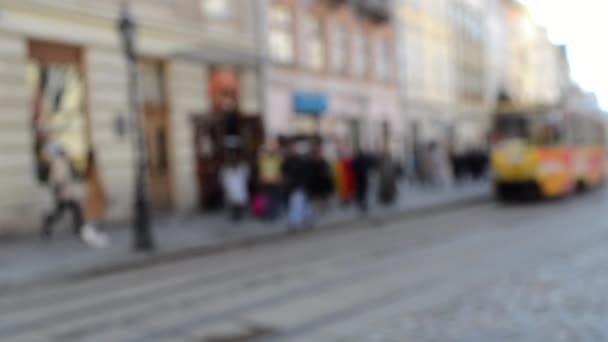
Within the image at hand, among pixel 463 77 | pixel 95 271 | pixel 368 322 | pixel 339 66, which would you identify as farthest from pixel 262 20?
pixel 463 77

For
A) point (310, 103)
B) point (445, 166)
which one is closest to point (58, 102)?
point (310, 103)

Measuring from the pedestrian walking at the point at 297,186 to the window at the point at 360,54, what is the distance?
14747mm

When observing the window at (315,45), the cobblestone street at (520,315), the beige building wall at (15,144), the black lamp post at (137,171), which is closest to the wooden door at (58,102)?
the beige building wall at (15,144)

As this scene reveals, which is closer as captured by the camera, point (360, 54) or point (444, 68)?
point (360, 54)

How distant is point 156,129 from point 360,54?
13638 millimetres

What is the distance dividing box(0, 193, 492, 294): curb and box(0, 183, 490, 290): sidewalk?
0.01 metres

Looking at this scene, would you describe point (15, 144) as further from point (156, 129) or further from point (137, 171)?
point (156, 129)

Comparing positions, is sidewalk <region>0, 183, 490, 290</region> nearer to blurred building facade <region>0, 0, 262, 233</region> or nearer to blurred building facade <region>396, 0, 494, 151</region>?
blurred building facade <region>0, 0, 262, 233</region>

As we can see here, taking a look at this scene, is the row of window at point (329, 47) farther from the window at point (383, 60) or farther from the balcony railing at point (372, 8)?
the balcony railing at point (372, 8)

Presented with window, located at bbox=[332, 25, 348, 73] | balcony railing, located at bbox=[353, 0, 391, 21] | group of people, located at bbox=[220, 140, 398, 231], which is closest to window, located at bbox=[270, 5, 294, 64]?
window, located at bbox=[332, 25, 348, 73]

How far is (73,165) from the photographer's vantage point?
15914mm

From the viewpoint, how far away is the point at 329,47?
2692cm

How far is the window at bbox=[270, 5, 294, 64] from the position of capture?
924 inches

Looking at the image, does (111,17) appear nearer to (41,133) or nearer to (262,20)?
(41,133)
